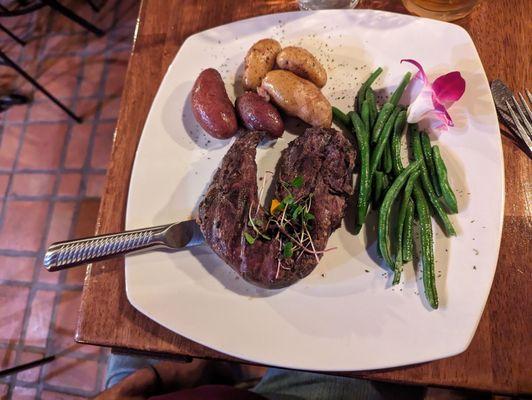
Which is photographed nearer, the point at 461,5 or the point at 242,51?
the point at 461,5

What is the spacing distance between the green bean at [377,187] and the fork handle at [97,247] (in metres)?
0.65

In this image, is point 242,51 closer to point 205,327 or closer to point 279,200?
point 279,200

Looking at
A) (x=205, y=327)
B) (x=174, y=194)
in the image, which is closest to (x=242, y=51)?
(x=174, y=194)

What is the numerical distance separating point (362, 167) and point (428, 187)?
0.20 meters

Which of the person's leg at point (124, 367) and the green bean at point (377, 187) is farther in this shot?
the person's leg at point (124, 367)

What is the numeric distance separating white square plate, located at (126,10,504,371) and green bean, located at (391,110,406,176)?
0.41 ft

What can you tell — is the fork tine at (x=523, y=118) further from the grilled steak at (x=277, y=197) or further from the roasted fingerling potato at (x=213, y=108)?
the roasted fingerling potato at (x=213, y=108)

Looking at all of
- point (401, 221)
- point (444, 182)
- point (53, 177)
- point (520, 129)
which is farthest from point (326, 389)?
point (53, 177)

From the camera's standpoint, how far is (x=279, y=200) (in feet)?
4.12

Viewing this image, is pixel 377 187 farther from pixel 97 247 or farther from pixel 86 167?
pixel 86 167

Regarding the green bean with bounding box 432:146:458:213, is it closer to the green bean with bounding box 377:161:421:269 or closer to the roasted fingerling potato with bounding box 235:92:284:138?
the green bean with bounding box 377:161:421:269

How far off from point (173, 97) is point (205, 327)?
2.60 ft

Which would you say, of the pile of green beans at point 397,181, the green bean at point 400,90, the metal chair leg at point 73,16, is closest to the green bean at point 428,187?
the pile of green beans at point 397,181

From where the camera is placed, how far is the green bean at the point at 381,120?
4.34 ft
